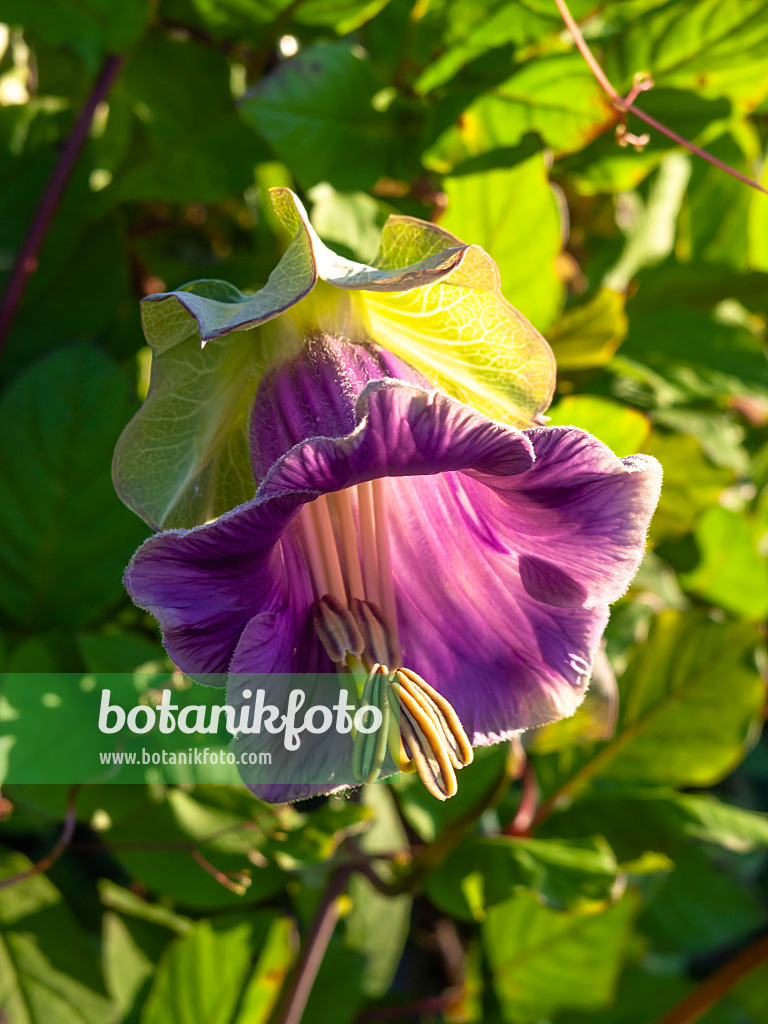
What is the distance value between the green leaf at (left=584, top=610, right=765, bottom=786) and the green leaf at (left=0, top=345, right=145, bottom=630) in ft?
1.79

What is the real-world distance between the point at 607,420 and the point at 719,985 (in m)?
0.72

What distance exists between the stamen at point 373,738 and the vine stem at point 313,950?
46 centimetres

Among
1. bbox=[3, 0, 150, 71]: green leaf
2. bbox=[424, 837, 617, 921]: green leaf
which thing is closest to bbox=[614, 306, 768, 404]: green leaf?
bbox=[424, 837, 617, 921]: green leaf


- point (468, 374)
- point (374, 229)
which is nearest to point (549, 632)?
point (468, 374)

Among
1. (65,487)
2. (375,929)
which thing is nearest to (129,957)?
(375,929)

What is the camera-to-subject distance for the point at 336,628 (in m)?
0.59

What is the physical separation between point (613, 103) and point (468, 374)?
352 mm

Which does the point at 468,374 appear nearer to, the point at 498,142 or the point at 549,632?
the point at 549,632

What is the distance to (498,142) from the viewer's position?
856 mm

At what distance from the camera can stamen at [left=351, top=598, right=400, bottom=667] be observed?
0.59 metres

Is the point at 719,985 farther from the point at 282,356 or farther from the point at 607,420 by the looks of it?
the point at 282,356

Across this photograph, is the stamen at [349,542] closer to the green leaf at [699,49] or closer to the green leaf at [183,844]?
the green leaf at [183,844]

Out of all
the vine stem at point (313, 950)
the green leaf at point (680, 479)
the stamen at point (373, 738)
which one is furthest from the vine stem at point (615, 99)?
the vine stem at point (313, 950)

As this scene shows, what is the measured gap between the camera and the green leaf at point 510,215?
78cm
